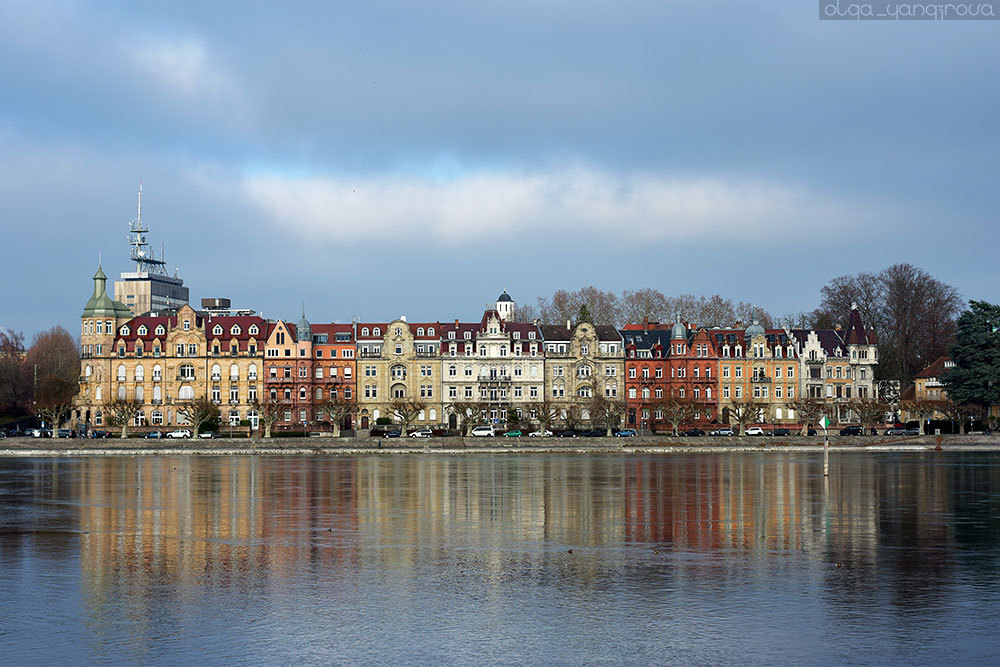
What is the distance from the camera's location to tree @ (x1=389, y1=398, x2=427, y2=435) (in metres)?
104

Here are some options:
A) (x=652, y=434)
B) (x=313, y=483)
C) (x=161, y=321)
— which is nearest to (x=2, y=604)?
(x=313, y=483)

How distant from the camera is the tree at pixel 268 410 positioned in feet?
333

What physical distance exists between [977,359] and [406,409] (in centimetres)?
5043

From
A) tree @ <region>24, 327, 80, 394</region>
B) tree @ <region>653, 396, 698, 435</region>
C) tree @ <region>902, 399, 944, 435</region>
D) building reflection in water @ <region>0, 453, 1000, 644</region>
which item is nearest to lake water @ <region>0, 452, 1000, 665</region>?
building reflection in water @ <region>0, 453, 1000, 644</region>

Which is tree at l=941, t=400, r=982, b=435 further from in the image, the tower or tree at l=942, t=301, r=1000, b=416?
the tower

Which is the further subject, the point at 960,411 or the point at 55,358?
the point at 55,358

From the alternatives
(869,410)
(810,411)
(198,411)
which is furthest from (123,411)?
(869,410)

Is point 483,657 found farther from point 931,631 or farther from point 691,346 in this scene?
point 691,346

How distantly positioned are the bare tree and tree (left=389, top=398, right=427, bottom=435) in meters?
36.2

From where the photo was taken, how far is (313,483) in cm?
5156

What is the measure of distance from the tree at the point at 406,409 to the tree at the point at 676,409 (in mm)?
23817

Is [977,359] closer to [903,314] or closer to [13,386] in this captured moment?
[903,314]

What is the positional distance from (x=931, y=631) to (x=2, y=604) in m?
16.2

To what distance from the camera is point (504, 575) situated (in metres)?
23.7
